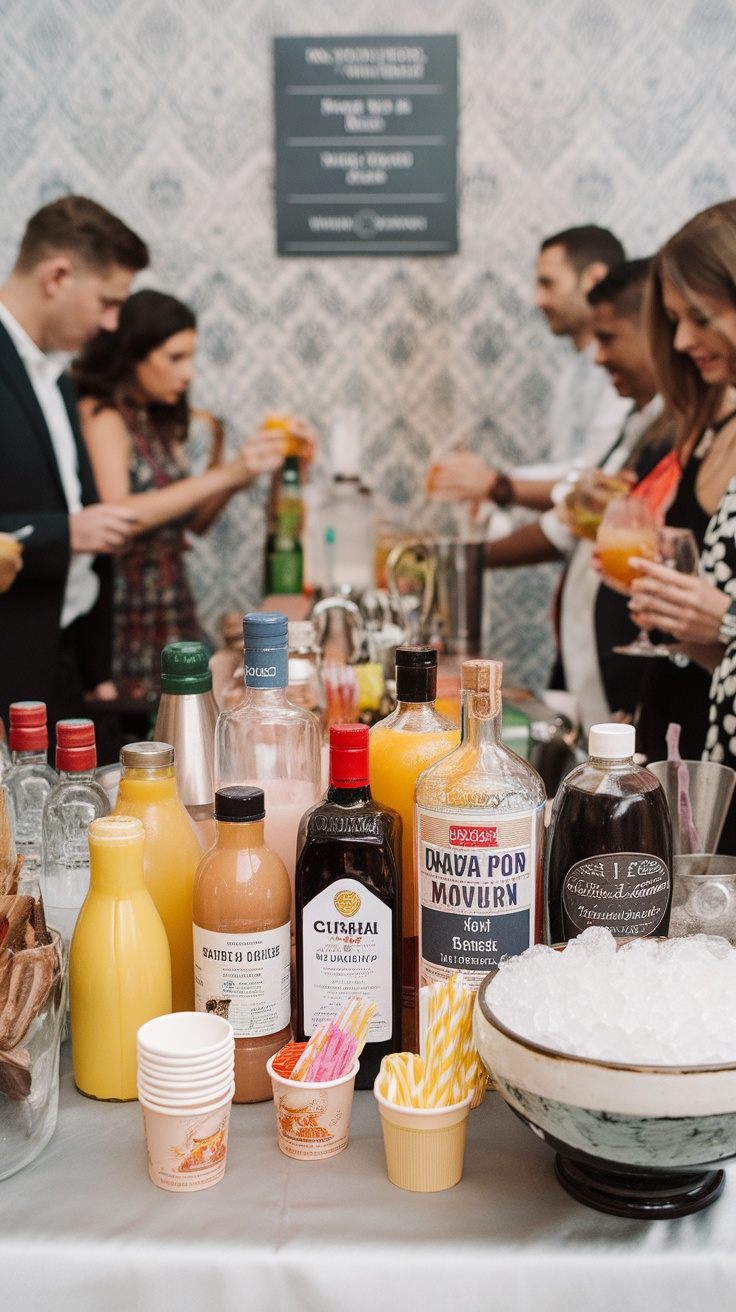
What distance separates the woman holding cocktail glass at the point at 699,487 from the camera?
1706mm

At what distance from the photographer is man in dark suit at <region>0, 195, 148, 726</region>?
9.25 feet

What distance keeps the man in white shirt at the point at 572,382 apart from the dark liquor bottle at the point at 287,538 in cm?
43

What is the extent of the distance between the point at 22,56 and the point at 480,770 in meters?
3.57

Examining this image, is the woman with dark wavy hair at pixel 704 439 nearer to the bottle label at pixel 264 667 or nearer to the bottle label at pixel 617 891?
the bottle label at pixel 617 891

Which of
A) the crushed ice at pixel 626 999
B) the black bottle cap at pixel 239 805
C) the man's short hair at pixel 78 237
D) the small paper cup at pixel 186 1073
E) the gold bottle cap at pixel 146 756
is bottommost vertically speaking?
the small paper cup at pixel 186 1073

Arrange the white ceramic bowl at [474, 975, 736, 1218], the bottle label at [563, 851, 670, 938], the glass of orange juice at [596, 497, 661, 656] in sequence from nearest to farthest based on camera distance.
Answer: the white ceramic bowl at [474, 975, 736, 1218] → the bottle label at [563, 851, 670, 938] → the glass of orange juice at [596, 497, 661, 656]

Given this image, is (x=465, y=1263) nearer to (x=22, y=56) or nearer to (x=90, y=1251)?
(x=90, y=1251)

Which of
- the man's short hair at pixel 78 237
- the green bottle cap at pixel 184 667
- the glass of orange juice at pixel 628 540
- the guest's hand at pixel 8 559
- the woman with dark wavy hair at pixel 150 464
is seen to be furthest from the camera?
the woman with dark wavy hair at pixel 150 464

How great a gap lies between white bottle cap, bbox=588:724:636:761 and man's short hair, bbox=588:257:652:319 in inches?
91.3

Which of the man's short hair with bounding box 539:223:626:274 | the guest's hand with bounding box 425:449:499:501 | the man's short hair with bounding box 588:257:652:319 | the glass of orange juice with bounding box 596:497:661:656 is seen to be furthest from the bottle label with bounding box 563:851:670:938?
the man's short hair with bounding box 539:223:626:274

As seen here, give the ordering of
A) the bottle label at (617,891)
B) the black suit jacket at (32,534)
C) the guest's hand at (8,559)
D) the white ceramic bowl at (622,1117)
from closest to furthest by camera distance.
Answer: the white ceramic bowl at (622,1117) < the bottle label at (617,891) < the guest's hand at (8,559) < the black suit jacket at (32,534)

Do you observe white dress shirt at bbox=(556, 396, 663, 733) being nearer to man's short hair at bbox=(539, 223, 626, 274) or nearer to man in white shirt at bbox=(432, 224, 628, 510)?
man in white shirt at bbox=(432, 224, 628, 510)

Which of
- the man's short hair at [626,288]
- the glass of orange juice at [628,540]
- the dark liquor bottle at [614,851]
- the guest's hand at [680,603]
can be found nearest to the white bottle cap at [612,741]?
the dark liquor bottle at [614,851]

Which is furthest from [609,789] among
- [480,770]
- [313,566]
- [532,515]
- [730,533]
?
[532,515]
